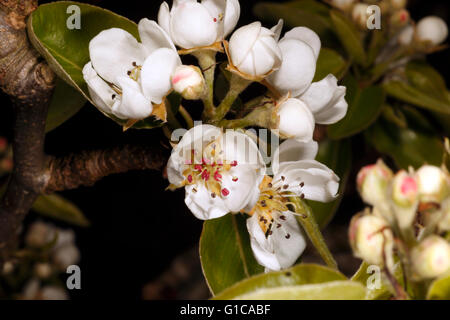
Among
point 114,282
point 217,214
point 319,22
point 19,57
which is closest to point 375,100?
point 319,22

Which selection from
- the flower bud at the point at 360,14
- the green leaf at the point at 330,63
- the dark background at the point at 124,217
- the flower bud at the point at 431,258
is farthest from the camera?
the dark background at the point at 124,217

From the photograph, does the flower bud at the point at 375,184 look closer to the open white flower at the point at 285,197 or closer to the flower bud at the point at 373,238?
the flower bud at the point at 373,238

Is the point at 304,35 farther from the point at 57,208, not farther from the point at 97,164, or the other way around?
the point at 57,208

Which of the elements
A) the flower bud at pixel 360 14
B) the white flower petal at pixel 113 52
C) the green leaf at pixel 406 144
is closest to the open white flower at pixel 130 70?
the white flower petal at pixel 113 52

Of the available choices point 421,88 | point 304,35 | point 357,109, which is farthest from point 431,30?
point 304,35

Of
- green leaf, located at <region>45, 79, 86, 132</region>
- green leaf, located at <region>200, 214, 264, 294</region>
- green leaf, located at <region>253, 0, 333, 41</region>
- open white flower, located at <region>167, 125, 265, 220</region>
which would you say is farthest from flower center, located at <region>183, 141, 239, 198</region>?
green leaf, located at <region>253, 0, 333, 41</region>

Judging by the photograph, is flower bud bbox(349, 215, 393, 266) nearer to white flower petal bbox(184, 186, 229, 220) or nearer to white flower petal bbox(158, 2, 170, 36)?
white flower petal bbox(184, 186, 229, 220)
